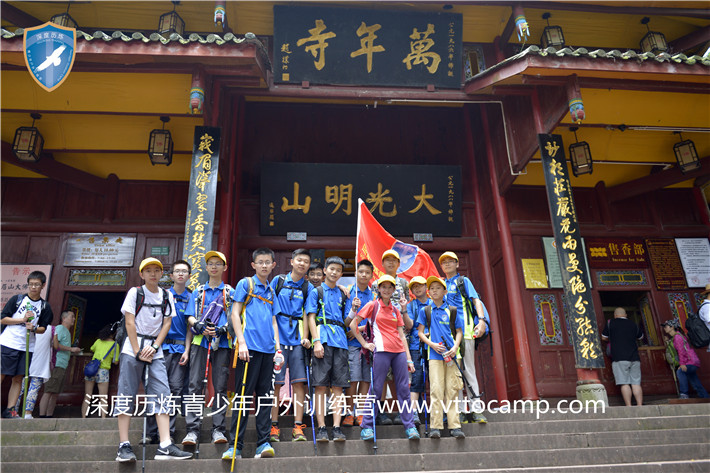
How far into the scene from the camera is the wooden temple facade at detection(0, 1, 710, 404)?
7.61 m

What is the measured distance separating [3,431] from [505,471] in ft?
15.9

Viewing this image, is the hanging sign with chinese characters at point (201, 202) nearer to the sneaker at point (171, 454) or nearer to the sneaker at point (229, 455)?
the sneaker at point (171, 454)

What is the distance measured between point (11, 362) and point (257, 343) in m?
3.82

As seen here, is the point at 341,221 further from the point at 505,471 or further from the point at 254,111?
the point at 505,471

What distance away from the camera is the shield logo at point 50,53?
638cm

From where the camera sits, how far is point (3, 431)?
4.98 metres

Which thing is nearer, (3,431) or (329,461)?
(329,461)

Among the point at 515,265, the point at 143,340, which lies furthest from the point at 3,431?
the point at 515,265

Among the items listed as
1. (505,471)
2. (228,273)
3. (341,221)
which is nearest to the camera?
(505,471)

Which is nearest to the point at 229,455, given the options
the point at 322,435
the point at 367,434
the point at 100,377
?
the point at 322,435

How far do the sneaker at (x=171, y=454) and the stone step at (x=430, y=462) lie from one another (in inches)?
2.7

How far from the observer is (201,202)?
671 centimetres

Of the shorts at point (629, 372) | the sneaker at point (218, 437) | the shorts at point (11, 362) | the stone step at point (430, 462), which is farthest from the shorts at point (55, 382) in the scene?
the shorts at point (629, 372)

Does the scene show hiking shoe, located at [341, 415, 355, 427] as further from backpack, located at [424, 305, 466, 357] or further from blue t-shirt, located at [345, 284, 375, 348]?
backpack, located at [424, 305, 466, 357]
